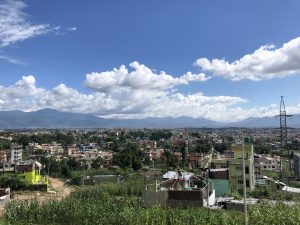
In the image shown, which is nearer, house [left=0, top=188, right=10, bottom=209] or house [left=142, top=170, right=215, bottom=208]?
house [left=142, top=170, right=215, bottom=208]

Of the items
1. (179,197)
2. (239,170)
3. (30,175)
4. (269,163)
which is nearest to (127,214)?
(179,197)

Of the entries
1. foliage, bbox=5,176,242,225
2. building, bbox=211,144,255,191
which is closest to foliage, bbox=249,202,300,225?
foliage, bbox=5,176,242,225

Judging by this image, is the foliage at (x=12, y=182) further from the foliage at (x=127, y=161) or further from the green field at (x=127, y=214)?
the foliage at (x=127, y=161)

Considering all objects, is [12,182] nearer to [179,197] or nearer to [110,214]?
[110,214]

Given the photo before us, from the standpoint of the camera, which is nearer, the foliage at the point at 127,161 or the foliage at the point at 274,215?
the foliage at the point at 274,215

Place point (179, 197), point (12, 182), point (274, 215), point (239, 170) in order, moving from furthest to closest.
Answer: point (12, 182) → point (239, 170) → point (179, 197) → point (274, 215)

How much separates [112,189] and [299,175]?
36713 millimetres

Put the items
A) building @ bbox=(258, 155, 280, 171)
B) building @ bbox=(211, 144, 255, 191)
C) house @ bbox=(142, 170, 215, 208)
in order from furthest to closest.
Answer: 1. building @ bbox=(258, 155, 280, 171)
2. building @ bbox=(211, 144, 255, 191)
3. house @ bbox=(142, 170, 215, 208)

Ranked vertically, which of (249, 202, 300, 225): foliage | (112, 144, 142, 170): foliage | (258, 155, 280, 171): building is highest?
(249, 202, 300, 225): foliage

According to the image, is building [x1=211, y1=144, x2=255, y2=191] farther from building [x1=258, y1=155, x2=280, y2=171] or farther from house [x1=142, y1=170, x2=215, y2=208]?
building [x1=258, y1=155, x2=280, y2=171]

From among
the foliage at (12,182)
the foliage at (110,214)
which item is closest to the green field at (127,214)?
the foliage at (110,214)

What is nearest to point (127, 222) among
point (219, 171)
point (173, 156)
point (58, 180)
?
point (219, 171)

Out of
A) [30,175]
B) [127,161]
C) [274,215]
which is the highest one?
[274,215]

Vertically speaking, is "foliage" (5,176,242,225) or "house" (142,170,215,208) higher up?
"house" (142,170,215,208)
